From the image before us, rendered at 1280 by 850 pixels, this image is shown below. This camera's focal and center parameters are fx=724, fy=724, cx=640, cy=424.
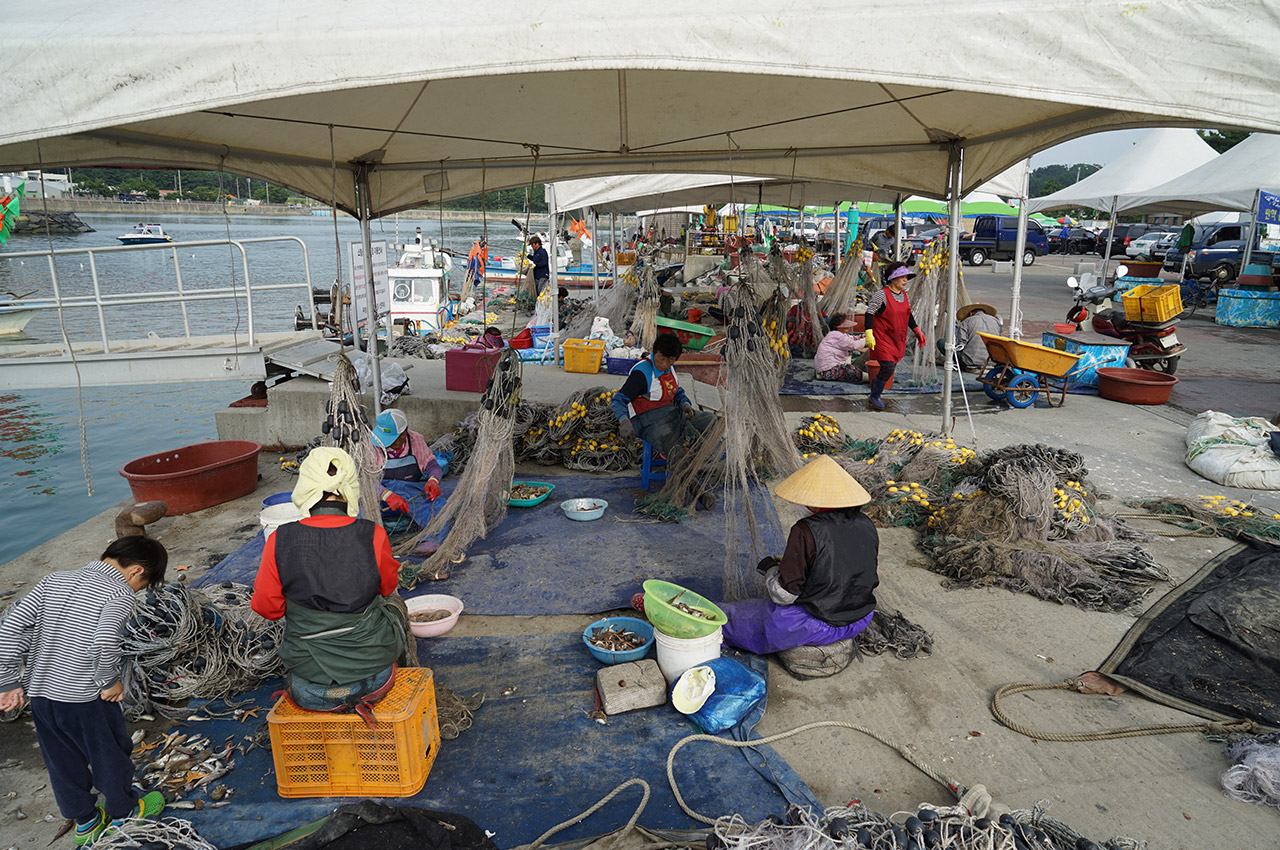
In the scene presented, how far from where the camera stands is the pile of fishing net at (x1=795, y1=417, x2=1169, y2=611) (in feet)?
14.9

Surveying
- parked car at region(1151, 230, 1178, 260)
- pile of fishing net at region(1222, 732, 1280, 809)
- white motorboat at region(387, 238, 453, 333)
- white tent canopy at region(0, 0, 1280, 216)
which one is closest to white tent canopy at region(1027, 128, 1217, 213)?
parked car at region(1151, 230, 1178, 260)

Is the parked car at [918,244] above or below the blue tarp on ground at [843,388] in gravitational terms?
above

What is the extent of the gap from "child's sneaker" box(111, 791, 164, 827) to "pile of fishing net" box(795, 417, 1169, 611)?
4394mm

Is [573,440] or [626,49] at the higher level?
[626,49]

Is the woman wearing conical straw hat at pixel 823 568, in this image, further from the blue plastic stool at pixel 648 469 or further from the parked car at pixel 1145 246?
the parked car at pixel 1145 246

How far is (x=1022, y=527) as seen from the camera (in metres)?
4.89

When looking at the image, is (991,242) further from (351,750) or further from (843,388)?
(351,750)

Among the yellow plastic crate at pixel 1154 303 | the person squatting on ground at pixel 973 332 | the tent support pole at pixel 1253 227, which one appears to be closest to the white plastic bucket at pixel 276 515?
the person squatting on ground at pixel 973 332

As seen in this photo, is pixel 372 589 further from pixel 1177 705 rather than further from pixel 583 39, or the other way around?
pixel 1177 705

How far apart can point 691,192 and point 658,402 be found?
938cm

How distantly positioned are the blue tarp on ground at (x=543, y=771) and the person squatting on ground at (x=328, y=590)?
49cm

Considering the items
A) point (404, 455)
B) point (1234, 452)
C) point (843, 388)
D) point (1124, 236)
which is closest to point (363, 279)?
point (404, 455)

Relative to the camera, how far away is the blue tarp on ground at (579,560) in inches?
177

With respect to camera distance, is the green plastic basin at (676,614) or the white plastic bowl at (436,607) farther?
the white plastic bowl at (436,607)
